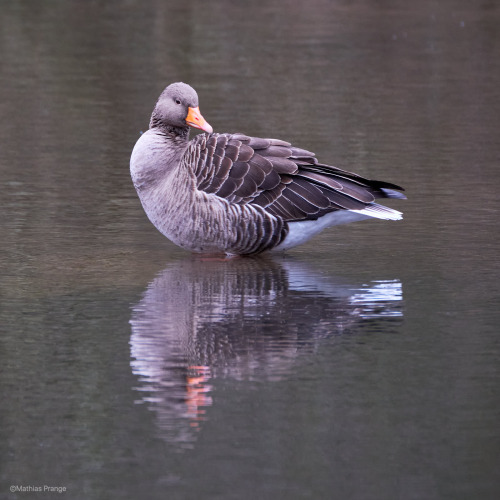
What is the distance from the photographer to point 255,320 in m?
8.00

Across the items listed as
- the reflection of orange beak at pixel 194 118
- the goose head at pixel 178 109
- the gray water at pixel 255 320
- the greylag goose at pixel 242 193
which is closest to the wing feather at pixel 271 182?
the greylag goose at pixel 242 193

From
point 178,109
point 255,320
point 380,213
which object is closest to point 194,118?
point 178,109

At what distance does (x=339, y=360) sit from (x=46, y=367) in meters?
1.78

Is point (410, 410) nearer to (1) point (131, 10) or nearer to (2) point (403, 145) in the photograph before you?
(2) point (403, 145)

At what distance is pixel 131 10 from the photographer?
27688mm

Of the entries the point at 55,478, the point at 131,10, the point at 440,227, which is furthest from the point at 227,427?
the point at 131,10

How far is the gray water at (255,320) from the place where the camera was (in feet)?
18.8

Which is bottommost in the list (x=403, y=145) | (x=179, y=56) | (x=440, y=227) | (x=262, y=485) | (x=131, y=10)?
(x=262, y=485)

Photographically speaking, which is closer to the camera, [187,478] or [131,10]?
[187,478]

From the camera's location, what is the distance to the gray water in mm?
5727

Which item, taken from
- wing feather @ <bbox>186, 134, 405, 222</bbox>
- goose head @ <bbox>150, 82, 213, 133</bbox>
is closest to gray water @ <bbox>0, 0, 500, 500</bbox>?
wing feather @ <bbox>186, 134, 405, 222</bbox>

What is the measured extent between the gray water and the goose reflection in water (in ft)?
0.07

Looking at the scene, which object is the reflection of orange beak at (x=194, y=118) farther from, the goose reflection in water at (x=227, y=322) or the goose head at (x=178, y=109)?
the goose reflection in water at (x=227, y=322)

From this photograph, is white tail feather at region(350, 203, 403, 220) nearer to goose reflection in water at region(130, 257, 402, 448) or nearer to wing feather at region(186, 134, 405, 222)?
wing feather at region(186, 134, 405, 222)
